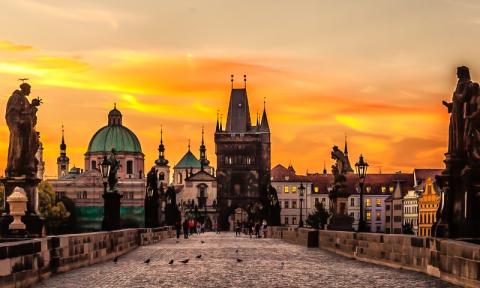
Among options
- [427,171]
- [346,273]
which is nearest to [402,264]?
[346,273]

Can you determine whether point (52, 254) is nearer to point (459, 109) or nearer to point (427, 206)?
point (459, 109)

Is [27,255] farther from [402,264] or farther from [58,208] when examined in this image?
[58,208]

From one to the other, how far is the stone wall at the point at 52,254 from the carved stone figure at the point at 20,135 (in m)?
2.10

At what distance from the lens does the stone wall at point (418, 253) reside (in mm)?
17484

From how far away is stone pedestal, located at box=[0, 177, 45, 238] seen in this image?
23875mm

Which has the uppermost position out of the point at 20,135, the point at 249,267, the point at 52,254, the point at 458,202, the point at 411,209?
the point at 20,135

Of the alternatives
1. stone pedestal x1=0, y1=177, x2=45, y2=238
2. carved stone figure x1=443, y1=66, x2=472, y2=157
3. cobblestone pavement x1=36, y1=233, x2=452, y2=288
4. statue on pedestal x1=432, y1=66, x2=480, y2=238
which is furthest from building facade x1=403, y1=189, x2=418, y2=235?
statue on pedestal x1=432, y1=66, x2=480, y2=238

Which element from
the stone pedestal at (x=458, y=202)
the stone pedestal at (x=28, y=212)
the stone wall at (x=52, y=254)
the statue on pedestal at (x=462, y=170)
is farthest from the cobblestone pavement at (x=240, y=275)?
the stone pedestal at (x=28, y=212)

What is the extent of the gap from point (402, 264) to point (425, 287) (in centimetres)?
590

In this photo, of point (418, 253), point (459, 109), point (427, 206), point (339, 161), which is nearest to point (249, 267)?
point (418, 253)

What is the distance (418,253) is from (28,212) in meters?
9.35

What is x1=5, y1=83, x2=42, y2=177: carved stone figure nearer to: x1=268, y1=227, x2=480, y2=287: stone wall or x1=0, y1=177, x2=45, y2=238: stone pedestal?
x1=0, y1=177, x2=45, y2=238: stone pedestal

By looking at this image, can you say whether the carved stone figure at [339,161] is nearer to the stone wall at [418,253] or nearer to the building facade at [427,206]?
the stone wall at [418,253]

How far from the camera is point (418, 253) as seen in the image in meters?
22.9
